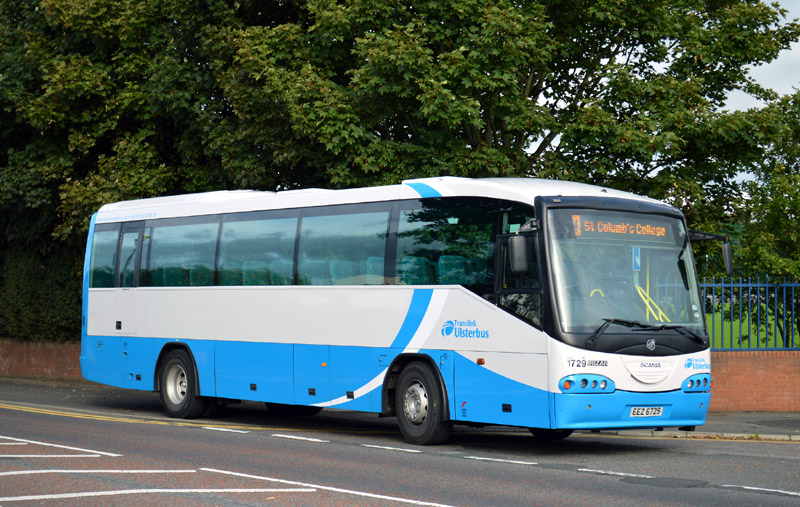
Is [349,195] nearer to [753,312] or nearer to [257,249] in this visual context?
[257,249]

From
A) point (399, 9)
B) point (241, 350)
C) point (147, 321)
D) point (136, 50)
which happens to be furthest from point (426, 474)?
point (136, 50)

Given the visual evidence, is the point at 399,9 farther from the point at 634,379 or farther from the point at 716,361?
the point at 634,379

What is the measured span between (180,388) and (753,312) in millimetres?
9828

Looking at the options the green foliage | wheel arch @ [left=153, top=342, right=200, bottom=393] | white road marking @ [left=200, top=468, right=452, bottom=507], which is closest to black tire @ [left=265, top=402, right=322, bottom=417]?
wheel arch @ [left=153, top=342, right=200, bottom=393]

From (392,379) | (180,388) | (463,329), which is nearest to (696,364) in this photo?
(463,329)

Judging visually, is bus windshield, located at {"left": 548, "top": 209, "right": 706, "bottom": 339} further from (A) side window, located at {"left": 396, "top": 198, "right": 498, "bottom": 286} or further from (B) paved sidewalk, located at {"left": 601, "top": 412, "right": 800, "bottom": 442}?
(B) paved sidewalk, located at {"left": 601, "top": 412, "right": 800, "bottom": 442}

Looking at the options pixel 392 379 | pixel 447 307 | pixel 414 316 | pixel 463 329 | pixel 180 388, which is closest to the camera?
pixel 463 329

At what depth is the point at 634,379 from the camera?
42.7 ft

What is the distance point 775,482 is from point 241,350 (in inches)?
357

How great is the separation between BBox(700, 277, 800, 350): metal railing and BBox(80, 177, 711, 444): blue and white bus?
527 cm

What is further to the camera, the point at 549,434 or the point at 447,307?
the point at 549,434

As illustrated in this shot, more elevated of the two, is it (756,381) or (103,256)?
(103,256)

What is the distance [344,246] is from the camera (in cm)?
1583

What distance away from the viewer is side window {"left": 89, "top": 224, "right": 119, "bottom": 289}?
20.7 m
